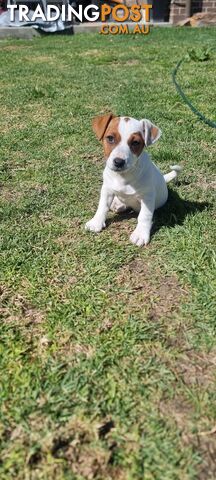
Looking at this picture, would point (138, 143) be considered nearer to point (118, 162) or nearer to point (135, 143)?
point (135, 143)

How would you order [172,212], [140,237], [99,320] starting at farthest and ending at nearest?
[172,212] → [140,237] → [99,320]

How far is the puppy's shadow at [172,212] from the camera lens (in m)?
3.36

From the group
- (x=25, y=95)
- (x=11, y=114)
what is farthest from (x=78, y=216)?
(x=25, y=95)

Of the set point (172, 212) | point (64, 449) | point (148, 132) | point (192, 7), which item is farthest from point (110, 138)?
point (192, 7)

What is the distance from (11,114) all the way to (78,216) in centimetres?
295

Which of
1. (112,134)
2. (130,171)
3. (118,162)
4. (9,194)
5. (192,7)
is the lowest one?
(9,194)

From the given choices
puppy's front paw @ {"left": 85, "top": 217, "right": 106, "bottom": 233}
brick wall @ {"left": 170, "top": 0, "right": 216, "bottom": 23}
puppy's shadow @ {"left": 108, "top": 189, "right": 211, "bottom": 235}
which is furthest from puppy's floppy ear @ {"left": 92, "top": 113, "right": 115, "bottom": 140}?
brick wall @ {"left": 170, "top": 0, "right": 216, "bottom": 23}

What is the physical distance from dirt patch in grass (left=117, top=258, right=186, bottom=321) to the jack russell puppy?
0.26m

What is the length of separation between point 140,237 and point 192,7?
1281 cm

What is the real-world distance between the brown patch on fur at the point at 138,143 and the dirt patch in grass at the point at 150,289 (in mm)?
668

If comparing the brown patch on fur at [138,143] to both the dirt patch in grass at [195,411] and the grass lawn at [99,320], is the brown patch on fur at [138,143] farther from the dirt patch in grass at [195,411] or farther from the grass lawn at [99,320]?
the dirt patch in grass at [195,411]

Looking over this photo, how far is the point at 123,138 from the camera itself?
9.20ft

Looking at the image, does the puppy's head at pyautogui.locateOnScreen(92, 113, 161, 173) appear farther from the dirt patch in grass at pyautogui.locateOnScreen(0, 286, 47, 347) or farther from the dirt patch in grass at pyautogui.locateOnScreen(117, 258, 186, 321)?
the dirt patch in grass at pyautogui.locateOnScreen(0, 286, 47, 347)

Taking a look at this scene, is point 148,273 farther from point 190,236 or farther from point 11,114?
point 11,114
